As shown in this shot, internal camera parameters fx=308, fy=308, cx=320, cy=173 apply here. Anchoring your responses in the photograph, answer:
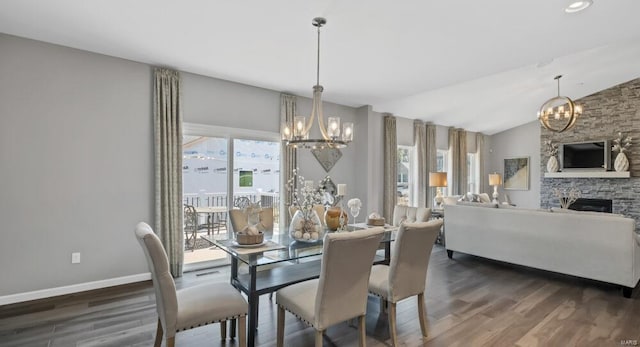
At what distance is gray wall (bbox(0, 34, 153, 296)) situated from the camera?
3182 millimetres

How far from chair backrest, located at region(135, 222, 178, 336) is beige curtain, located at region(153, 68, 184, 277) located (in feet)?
7.16

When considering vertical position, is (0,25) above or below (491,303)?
above

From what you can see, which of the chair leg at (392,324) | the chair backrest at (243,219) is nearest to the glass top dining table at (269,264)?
the chair backrest at (243,219)

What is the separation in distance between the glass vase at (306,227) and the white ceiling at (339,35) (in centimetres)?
184

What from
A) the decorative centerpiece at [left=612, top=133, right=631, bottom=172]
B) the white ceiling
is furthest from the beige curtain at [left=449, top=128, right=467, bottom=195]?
the white ceiling

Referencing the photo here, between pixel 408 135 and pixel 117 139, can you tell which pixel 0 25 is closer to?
pixel 117 139

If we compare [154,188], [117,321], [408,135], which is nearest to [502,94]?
[408,135]

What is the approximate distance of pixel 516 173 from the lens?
9.29m

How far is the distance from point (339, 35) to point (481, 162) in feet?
25.9

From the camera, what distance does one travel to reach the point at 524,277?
13.7ft

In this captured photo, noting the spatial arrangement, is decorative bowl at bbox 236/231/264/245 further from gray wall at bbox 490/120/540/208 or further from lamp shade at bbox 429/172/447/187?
gray wall at bbox 490/120/540/208

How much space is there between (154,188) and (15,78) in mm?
1738

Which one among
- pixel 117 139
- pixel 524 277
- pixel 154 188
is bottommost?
pixel 524 277

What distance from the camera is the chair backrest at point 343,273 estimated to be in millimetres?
1935
